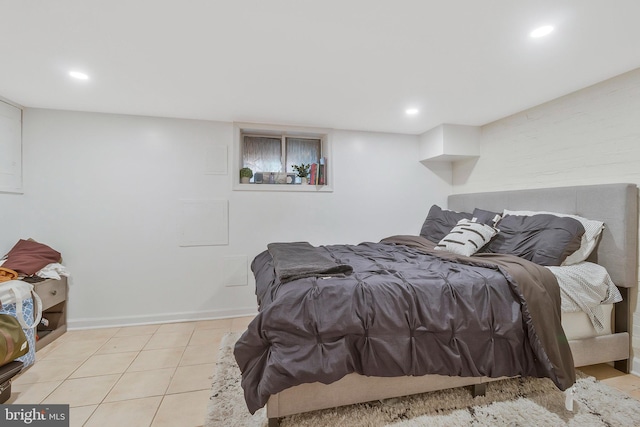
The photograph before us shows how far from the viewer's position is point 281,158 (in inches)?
140

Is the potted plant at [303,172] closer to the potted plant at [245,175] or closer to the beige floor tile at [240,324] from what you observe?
the potted plant at [245,175]

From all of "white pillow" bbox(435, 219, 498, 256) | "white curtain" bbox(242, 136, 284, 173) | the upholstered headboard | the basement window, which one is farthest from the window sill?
the upholstered headboard

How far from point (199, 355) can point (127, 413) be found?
698mm

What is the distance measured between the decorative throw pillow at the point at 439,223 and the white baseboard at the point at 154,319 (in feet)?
7.25

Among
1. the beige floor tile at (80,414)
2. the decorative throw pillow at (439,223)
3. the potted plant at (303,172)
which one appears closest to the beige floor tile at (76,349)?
the beige floor tile at (80,414)

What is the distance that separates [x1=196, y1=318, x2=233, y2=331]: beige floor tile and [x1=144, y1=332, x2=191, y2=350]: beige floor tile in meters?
0.21

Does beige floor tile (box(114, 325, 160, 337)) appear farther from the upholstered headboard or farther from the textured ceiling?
the upholstered headboard

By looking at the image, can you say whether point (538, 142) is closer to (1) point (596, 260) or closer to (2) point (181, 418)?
(1) point (596, 260)

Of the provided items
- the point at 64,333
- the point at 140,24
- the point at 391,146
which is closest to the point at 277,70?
the point at 140,24

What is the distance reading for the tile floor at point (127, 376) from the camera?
1646 mm

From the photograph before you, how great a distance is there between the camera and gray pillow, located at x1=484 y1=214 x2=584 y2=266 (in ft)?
6.68

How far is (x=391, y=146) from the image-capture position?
3.70 m

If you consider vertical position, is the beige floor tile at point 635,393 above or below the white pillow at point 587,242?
below

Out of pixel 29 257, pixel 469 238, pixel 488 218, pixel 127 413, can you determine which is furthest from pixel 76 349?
pixel 488 218
